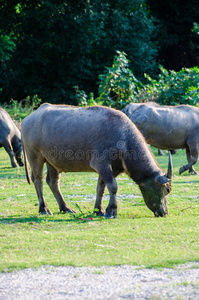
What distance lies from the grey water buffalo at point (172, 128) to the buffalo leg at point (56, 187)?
5657 millimetres

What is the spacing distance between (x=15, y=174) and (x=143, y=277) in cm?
1025

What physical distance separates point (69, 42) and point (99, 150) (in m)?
26.0

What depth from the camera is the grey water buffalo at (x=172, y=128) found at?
1408 cm

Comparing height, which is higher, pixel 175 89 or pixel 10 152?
pixel 175 89

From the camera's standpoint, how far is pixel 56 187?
9.03m

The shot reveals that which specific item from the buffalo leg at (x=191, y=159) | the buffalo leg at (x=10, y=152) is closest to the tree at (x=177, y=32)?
the buffalo leg at (x=10, y=152)

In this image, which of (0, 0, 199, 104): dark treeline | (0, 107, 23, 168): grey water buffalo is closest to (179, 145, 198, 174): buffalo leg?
(0, 107, 23, 168): grey water buffalo

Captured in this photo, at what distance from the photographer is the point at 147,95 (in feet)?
75.3

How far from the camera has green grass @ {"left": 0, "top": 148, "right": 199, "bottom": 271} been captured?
5523 millimetres

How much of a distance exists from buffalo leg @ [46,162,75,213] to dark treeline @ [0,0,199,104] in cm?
2393

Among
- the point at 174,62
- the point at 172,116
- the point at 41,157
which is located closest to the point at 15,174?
the point at 172,116

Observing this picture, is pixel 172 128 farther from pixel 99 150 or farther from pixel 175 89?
pixel 175 89

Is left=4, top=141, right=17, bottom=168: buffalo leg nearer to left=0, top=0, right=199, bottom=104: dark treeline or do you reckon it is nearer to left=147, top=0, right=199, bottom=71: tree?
left=0, top=0, right=199, bottom=104: dark treeline

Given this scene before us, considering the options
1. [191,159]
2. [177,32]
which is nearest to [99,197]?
[191,159]
